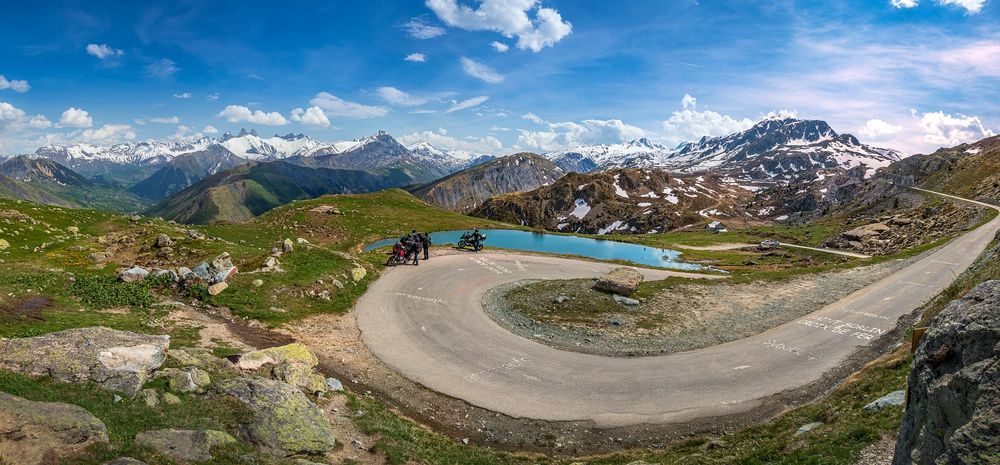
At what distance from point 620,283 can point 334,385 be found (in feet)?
71.7

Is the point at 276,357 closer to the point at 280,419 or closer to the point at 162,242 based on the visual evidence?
the point at 280,419

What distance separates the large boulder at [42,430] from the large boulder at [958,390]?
15577mm

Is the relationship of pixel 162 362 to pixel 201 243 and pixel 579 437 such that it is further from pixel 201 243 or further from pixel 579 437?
pixel 201 243

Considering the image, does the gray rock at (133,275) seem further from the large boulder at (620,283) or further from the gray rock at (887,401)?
the gray rock at (887,401)

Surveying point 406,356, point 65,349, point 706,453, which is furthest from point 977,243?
point 65,349

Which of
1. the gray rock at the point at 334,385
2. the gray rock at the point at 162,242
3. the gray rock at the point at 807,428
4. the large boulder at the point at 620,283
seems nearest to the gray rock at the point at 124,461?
the gray rock at the point at 334,385

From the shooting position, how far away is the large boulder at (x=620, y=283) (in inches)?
1296

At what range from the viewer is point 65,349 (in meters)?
13.3

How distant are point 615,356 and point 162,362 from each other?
19837mm

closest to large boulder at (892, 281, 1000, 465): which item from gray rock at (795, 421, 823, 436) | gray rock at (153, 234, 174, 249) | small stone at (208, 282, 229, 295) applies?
gray rock at (795, 421, 823, 436)

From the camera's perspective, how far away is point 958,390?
22.7 feet

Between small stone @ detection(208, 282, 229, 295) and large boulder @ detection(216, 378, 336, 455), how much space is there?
50.1ft

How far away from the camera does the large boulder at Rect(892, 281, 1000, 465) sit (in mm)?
6133

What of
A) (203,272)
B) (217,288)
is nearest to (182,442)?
(217,288)
